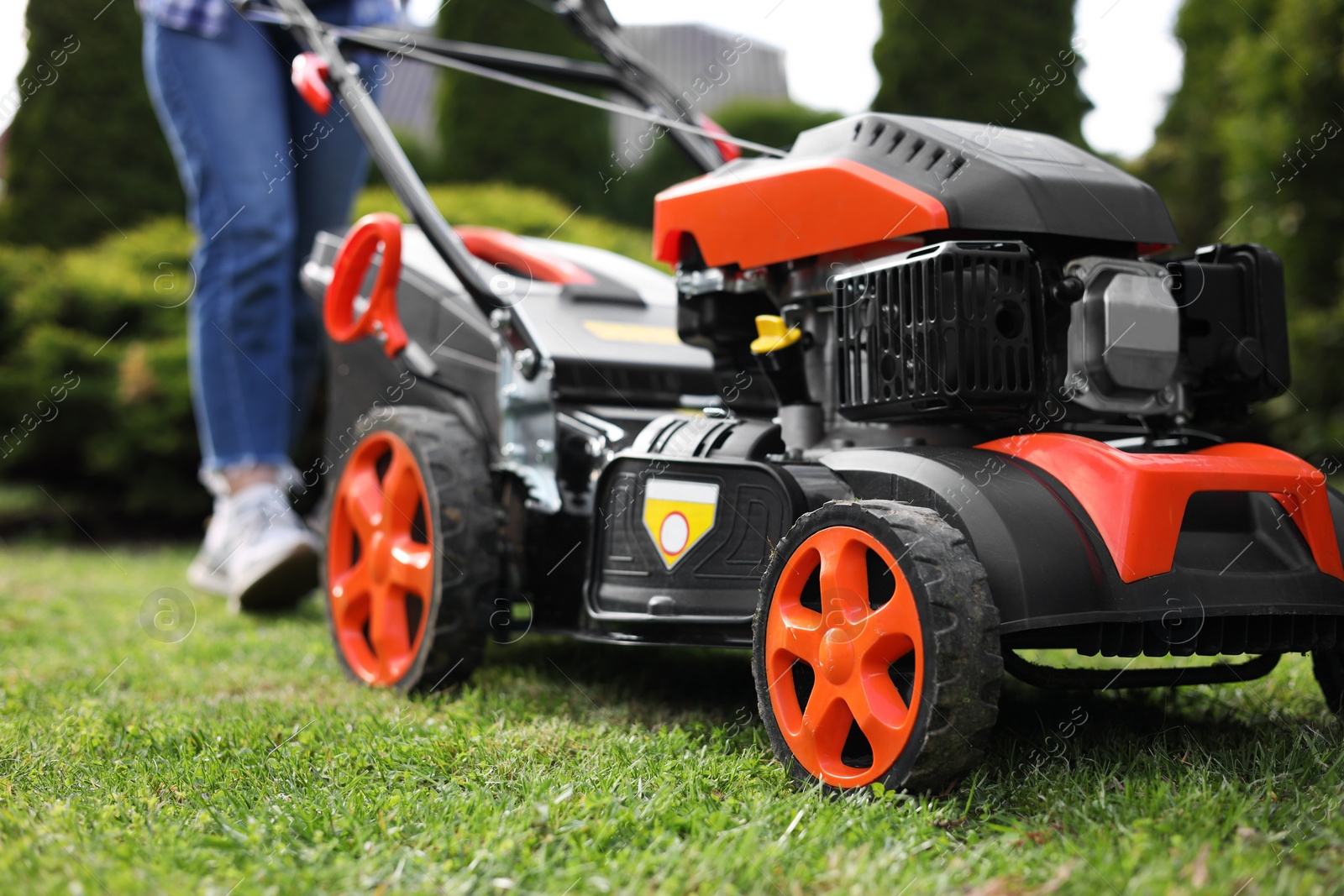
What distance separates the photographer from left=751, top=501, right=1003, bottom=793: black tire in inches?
51.3

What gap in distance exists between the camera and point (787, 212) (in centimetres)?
176

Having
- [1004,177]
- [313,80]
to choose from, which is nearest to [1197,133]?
[313,80]

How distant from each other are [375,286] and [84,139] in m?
5.57

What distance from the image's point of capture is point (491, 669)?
7.60ft

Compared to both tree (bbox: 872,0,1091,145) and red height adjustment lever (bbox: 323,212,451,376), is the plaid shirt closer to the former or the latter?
red height adjustment lever (bbox: 323,212,451,376)

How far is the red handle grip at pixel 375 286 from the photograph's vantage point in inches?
90.4

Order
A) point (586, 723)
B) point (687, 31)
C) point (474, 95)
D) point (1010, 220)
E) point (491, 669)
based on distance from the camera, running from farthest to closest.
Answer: point (687, 31) → point (474, 95) → point (491, 669) → point (586, 723) → point (1010, 220)

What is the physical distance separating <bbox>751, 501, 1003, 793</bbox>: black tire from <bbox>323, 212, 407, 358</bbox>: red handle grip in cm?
123

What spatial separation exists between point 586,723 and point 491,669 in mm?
517

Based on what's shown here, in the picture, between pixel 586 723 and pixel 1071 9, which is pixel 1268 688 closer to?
pixel 586 723

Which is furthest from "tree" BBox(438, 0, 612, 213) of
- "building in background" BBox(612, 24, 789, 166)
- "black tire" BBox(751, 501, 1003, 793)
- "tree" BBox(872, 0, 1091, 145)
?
"building in background" BBox(612, 24, 789, 166)

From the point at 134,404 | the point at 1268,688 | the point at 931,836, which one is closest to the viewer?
the point at 931,836

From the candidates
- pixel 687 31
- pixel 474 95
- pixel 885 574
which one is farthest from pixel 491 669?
pixel 687 31

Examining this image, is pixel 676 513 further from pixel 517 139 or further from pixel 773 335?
pixel 517 139
